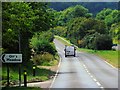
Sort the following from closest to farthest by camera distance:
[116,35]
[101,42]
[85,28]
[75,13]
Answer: [101,42], [116,35], [85,28], [75,13]

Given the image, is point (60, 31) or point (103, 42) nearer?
point (103, 42)

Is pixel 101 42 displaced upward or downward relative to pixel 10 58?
upward

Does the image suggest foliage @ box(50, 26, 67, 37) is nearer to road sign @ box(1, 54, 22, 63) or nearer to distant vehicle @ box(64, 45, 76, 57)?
distant vehicle @ box(64, 45, 76, 57)

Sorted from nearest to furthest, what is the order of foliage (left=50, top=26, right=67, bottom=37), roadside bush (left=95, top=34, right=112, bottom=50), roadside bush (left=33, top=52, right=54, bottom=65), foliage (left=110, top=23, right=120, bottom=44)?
roadside bush (left=33, top=52, right=54, bottom=65)
roadside bush (left=95, top=34, right=112, bottom=50)
foliage (left=110, top=23, right=120, bottom=44)
foliage (left=50, top=26, right=67, bottom=37)

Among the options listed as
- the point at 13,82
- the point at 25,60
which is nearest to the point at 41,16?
the point at 25,60

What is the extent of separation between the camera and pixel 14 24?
83.7ft

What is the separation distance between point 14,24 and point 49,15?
20.4 meters

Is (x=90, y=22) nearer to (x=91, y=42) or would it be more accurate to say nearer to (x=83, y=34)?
(x=83, y=34)

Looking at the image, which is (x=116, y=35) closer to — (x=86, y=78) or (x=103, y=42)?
(x=103, y=42)

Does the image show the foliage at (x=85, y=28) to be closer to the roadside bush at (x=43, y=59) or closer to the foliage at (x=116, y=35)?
the foliage at (x=116, y=35)

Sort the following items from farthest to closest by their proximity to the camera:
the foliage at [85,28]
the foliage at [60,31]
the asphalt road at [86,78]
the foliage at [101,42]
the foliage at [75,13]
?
the foliage at [75,13] < the foliage at [60,31] < the foliage at [85,28] < the foliage at [101,42] < the asphalt road at [86,78]

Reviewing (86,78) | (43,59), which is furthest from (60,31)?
(86,78)

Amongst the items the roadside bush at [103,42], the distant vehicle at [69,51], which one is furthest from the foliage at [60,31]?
the distant vehicle at [69,51]

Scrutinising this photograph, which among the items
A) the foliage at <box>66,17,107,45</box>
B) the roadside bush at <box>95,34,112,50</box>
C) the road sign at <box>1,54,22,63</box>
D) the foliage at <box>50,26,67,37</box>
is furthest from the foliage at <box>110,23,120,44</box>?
the road sign at <box>1,54,22,63</box>
